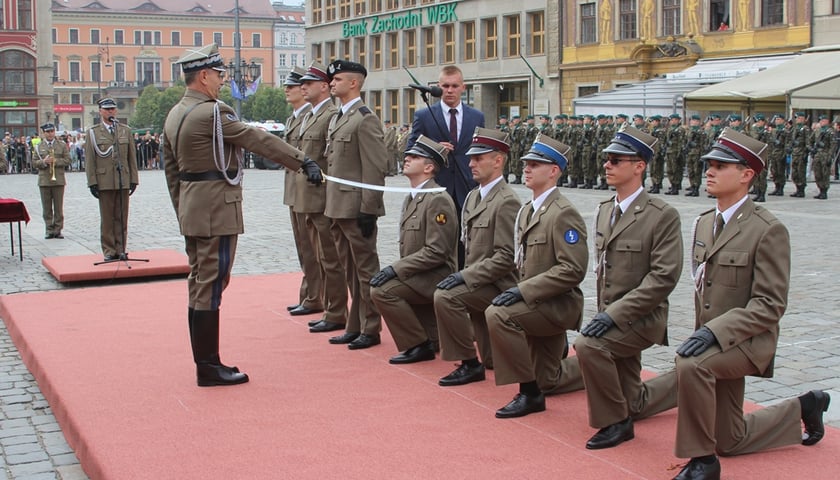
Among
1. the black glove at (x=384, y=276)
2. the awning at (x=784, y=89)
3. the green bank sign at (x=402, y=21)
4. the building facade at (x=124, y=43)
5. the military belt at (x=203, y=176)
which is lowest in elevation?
the black glove at (x=384, y=276)

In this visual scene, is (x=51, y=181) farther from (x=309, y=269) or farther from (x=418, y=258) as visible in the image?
(x=418, y=258)

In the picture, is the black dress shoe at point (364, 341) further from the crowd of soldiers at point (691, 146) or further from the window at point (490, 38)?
the window at point (490, 38)

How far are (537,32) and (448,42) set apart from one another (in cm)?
724

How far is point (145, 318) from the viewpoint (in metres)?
9.12

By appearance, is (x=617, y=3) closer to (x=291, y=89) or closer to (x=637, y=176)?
(x=291, y=89)

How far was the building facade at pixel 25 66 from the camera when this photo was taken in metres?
64.1

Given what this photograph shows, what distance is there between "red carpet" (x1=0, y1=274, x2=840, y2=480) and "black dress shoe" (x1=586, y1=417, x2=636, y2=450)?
5 centimetres

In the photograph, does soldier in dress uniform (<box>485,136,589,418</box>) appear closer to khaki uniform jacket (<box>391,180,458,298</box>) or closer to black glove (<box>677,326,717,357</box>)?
khaki uniform jacket (<box>391,180,458,298</box>)

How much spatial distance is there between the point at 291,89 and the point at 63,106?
112 m

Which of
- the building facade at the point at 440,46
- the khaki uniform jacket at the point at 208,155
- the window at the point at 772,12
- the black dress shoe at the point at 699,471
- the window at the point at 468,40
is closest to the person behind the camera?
the black dress shoe at the point at 699,471

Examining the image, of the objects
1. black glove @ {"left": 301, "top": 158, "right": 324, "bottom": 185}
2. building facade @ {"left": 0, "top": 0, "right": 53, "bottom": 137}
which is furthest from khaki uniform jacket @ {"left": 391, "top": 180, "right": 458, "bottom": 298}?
building facade @ {"left": 0, "top": 0, "right": 53, "bottom": 137}

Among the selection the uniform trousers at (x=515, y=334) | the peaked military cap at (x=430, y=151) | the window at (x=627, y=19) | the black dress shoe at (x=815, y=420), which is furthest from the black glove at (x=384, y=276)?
the window at (x=627, y=19)

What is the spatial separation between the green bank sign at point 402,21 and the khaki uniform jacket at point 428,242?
1715 inches

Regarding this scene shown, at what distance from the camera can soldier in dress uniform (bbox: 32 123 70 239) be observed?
16.5 meters
